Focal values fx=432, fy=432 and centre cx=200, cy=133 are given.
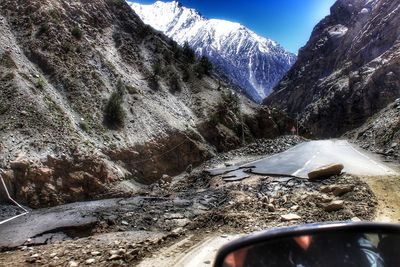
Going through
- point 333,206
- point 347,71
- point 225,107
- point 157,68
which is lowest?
point 333,206

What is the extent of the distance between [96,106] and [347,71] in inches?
2610

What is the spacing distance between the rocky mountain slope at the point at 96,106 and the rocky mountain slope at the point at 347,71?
98.1 feet

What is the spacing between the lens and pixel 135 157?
21.6 meters

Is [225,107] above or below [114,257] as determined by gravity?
above

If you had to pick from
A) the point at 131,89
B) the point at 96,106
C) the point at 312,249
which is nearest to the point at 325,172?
the point at 312,249

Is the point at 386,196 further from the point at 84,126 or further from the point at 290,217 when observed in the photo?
the point at 84,126

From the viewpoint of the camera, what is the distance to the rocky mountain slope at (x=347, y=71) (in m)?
61.7

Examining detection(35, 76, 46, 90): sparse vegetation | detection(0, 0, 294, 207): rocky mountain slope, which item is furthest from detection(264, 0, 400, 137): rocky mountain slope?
detection(35, 76, 46, 90): sparse vegetation

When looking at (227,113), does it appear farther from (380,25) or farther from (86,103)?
(380,25)

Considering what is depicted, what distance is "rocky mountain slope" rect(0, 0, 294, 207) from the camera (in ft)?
53.2

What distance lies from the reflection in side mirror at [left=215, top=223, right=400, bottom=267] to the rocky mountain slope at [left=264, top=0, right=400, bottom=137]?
58251 mm

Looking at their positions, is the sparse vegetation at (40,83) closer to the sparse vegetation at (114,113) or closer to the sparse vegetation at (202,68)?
the sparse vegetation at (114,113)

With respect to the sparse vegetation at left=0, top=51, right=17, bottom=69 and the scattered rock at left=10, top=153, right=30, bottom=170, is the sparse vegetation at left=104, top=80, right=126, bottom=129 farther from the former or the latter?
the scattered rock at left=10, top=153, right=30, bottom=170

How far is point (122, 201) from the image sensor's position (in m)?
12.8
